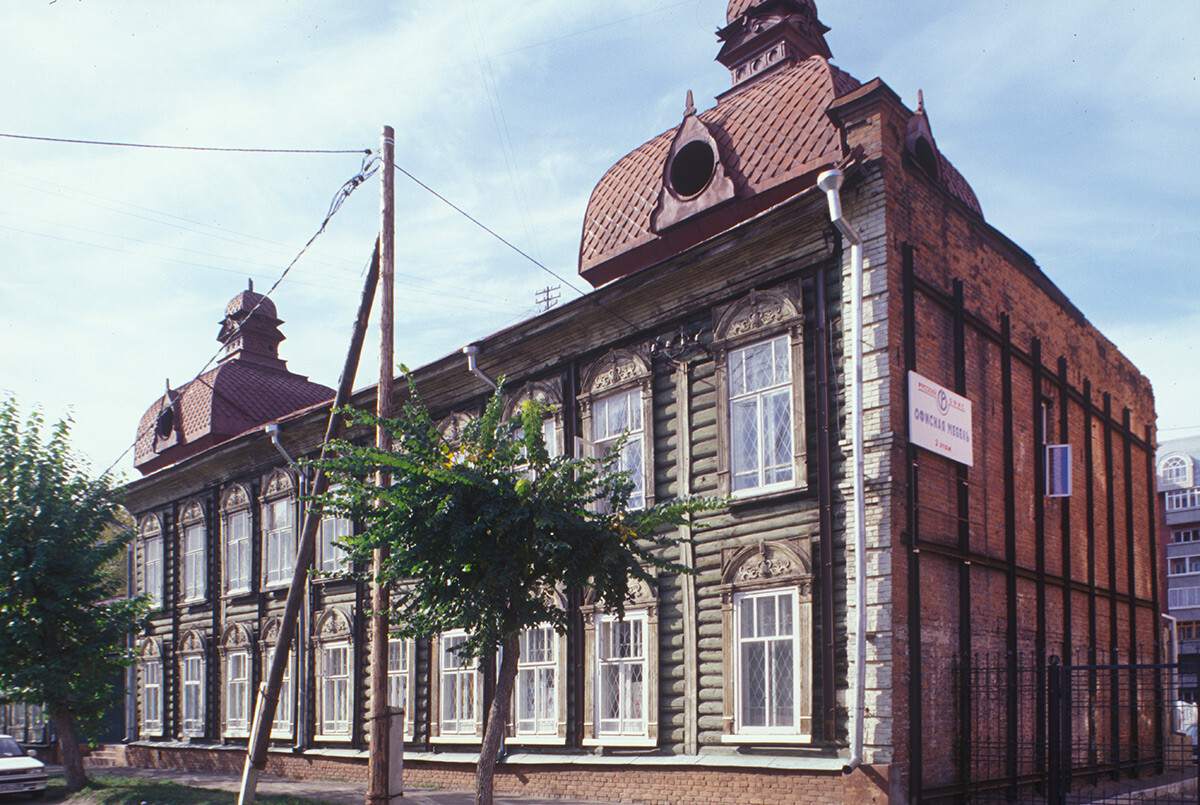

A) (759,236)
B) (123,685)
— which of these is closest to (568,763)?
(759,236)

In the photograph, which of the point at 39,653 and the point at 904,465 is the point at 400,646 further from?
the point at 904,465

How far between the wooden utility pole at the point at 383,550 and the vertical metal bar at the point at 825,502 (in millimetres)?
5050

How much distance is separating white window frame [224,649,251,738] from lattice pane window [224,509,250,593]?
1583mm

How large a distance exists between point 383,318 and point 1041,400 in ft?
32.8

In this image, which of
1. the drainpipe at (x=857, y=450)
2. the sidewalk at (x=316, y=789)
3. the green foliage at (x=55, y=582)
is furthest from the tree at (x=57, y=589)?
the drainpipe at (x=857, y=450)

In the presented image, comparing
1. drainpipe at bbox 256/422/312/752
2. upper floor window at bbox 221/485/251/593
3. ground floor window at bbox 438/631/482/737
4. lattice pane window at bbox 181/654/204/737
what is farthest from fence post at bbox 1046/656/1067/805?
lattice pane window at bbox 181/654/204/737

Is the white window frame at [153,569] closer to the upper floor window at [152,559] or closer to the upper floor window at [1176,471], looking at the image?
the upper floor window at [152,559]

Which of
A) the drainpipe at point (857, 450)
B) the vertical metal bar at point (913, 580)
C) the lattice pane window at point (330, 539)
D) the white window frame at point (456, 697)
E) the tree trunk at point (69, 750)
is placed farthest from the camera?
the lattice pane window at point (330, 539)

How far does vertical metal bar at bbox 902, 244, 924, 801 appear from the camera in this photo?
12344mm

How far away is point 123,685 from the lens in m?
32.2

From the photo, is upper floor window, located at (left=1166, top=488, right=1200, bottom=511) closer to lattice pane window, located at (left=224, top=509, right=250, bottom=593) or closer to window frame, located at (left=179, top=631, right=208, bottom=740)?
lattice pane window, located at (left=224, top=509, right=250, bottom=593)

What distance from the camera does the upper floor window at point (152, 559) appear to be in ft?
97.0

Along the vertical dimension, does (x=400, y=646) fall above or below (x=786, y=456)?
below

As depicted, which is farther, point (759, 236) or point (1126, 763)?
point (1126, 763)
